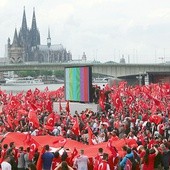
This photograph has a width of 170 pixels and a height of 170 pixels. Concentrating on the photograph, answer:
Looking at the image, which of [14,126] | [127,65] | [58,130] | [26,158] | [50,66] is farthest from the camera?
[50,66]

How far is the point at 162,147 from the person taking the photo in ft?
41.0

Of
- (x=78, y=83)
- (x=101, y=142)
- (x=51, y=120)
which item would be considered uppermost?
(x=78, y=83)

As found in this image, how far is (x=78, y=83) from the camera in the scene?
34219mm

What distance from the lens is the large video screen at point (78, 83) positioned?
33.1 m

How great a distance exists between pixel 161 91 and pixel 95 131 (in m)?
16.9

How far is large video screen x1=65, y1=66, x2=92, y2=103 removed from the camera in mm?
33125

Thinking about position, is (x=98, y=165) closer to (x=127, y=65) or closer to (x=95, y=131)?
(x=95, y=131)

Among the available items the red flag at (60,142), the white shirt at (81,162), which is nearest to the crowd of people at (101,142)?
the white shirt at (81,162)

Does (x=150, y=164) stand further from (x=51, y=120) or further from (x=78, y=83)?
(x=78, y=83)

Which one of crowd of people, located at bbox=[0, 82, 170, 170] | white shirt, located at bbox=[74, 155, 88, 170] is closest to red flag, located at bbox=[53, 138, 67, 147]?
crowd of people, located at bbox=[0, 82, 170, 170]

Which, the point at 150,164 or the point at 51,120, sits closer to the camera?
the point at 150,164

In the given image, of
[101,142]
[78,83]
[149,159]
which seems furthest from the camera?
[78,83]

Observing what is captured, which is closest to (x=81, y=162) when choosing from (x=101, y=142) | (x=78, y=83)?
(x=101, y=142)

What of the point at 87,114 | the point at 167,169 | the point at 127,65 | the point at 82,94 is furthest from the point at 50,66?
the point at 167,169
